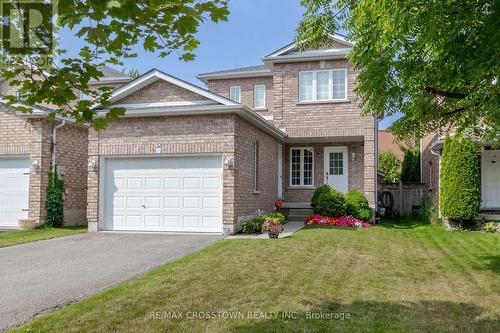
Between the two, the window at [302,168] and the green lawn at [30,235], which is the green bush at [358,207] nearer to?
the window at [302,168]

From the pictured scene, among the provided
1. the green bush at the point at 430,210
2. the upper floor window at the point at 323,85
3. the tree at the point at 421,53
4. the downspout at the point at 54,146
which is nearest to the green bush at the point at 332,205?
the green bush at the point at 430,210

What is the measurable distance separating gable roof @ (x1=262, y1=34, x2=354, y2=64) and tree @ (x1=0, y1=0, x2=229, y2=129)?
14.2 metres

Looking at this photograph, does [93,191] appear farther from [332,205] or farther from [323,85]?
[323,85]

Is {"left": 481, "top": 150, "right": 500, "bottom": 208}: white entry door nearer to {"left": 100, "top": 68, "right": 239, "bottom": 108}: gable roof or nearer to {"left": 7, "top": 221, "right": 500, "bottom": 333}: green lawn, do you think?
{"left": 7, "top": 221, "right": 500, "bottom": 333}: green lawn

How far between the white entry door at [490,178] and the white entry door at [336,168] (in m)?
5.28

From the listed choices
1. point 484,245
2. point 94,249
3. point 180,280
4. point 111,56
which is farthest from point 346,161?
point 111,56

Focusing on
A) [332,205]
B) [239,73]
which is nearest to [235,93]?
[239,73]

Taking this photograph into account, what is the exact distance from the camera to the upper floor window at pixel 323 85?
17891 millimetres

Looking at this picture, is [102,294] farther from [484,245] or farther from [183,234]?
[484,245]

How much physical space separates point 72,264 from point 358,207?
1086 centimetres

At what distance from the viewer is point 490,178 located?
52.0 feet

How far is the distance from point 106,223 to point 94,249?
3.62 meters

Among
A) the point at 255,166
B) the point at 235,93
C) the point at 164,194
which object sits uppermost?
the point at 235,93

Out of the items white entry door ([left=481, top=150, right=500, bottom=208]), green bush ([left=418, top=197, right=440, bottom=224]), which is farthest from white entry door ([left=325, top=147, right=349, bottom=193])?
white entry door ([left=481, top=150, right=500, bottom=208])
